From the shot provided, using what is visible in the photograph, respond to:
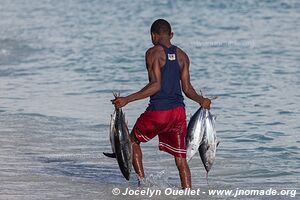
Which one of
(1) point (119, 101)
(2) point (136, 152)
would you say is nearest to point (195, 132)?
(2) point (136, 152)

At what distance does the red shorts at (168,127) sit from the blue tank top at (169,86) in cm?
5

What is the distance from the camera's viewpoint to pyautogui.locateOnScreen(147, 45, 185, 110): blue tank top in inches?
321

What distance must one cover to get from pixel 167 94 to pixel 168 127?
271 millimetres

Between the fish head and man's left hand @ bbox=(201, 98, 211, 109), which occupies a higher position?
man's left hand @ bbox=(201, 98, 211, 109)

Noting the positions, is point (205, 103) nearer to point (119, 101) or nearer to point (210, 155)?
point (210, 155)

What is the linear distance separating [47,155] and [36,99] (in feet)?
12.3

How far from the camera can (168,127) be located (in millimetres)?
8258

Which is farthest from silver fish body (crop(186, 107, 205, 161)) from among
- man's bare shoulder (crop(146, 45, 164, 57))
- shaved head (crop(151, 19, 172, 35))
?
shaved head (crop(151, 19, 172, 35))

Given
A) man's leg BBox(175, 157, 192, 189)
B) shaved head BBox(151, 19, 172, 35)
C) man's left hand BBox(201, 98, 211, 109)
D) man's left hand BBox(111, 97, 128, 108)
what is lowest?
man's leg BBox(175, 157, 192, 189)

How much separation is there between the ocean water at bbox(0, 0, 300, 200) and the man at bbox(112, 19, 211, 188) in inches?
20.4

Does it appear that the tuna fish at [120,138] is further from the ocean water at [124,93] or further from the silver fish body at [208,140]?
the silver fish body at [208,140]

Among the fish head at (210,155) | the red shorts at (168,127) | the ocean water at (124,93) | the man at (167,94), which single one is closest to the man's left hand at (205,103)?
the man at (167,94)

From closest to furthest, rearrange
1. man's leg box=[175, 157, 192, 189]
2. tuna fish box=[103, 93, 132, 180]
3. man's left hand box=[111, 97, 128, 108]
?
1. man's left hand box=[111, 97, 128, 108]
2. tuna fish box=[103, 93, 132, 180]
3. man's leg box=[175, 157, 192, 189]

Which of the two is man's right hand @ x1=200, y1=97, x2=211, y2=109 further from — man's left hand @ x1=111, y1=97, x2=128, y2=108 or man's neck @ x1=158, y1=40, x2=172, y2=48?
man's left hand @ x1=111, y1=97, x2=128, y2=108
